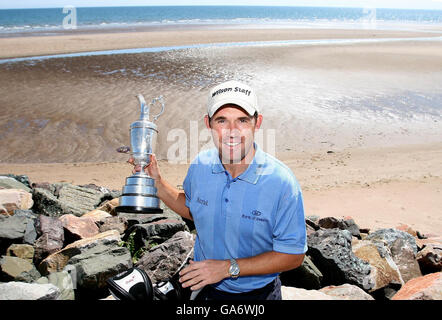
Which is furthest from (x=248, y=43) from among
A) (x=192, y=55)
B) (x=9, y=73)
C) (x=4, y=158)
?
(x=4, y=158)

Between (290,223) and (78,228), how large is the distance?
400 centimetres

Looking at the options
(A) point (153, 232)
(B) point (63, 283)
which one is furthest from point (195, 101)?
(B) point (63, 283)

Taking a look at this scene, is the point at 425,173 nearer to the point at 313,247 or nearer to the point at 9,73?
the point at 313,247

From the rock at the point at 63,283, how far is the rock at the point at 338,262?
2.70m

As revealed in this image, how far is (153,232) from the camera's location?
526 cm

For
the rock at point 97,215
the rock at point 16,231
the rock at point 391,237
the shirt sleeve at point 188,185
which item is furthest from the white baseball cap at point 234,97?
the rock at point 97,215

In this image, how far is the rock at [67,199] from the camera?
6.38m

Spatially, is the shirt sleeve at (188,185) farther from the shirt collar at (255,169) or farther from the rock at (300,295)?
the rock at (300,295)

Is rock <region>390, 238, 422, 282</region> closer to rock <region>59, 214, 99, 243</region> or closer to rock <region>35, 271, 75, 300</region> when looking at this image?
rock <region>35, 271, 75, 300</region>

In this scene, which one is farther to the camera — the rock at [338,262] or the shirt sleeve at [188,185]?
the rock at [338,262]

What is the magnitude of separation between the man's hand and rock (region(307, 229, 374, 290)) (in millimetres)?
2664

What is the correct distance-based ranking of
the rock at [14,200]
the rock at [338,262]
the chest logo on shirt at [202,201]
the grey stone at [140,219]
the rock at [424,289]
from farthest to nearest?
the rock at [14,200], the grey stone at [140,219], the rock at [338,262], the rock at [424,289], the chest logo on shirt at [202,201]
